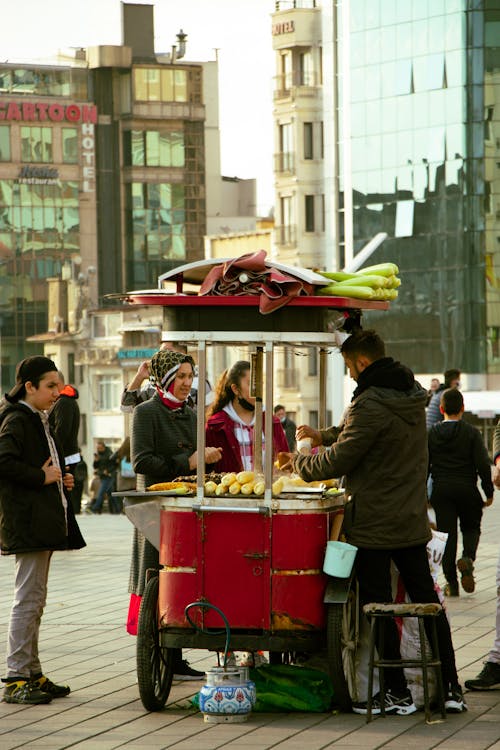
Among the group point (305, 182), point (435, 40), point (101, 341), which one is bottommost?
point (101, 341)

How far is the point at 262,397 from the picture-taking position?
31.1ft

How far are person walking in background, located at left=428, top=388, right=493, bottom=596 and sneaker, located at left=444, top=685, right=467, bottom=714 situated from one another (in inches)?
211

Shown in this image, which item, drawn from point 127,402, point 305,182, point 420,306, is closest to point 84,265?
point 305,182

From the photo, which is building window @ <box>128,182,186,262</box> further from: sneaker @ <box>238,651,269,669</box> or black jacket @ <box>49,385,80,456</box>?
sneaker @ <box>238,651,269,669</box>

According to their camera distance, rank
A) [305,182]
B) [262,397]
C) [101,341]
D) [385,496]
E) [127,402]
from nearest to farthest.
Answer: [385,496] → [262,397] → [127,402] → [305,182] → [101,341]

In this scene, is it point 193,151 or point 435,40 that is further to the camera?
point 193,151

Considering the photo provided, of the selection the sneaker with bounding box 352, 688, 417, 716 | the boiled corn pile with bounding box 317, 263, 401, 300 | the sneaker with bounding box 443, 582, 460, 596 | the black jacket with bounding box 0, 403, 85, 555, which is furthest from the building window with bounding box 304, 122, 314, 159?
the sneaker with bounding box 352, 688, 417, 716

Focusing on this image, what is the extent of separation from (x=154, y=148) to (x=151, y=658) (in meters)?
95.3

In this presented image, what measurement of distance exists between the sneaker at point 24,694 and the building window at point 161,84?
309ft

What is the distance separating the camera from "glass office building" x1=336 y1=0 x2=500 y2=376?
66125 mm

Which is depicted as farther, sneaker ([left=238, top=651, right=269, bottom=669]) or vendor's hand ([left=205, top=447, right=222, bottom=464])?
sneaker ([left=238, top=651, right=269, bottom=669])

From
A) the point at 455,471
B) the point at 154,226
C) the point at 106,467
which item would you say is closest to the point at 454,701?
the point at 455,471

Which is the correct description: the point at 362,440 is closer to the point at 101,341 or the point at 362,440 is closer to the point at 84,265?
the point at 101,341

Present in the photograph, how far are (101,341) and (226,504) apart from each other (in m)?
80.0
